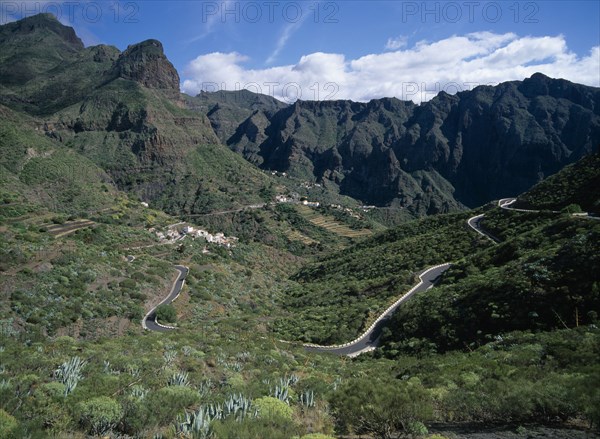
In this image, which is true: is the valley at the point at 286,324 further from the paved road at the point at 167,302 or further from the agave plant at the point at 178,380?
the paved road at the point at 167,302

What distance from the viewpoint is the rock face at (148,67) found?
171125mm

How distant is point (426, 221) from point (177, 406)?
248 feet

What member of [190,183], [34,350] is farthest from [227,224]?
[34,350]

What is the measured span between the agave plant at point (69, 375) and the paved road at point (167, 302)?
20.6 metres

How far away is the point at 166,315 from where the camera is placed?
34.8m

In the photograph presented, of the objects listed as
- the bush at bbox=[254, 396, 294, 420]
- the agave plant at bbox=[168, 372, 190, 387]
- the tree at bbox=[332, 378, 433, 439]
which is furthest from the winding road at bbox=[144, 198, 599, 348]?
the bush at bbox=[254, 396, 294, 420]

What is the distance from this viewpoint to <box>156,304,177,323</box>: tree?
113ft

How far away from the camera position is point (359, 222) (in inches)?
5817

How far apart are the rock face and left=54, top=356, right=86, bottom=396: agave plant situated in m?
185

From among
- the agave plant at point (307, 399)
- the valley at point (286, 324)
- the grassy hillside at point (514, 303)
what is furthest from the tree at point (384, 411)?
the grassy hillside at point (514, 303)

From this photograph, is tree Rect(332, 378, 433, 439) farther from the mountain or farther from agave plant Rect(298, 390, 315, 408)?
the mountain

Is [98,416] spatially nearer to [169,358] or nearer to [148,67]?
[169,358]

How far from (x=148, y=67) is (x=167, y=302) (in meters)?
170

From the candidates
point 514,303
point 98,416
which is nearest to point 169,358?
point 98,416
